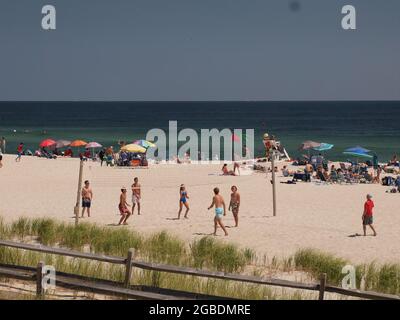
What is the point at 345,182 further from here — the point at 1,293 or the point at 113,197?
the point at 1,293

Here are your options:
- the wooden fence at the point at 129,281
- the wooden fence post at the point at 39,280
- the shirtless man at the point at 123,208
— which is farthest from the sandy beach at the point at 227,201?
the wooden fence post at the point at 39,280

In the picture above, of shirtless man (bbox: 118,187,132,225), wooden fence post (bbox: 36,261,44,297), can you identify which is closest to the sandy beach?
shirtless man (bbox: 118,187,132,225)

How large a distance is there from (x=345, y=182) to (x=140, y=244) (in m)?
15.9

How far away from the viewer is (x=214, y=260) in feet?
36.9

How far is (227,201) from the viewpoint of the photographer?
21.0m

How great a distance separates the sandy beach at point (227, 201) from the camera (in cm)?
1447

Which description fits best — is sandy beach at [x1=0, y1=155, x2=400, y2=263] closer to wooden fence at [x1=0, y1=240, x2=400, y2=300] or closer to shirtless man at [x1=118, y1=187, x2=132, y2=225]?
shirtless man at [x1=118, y1=187, x2=132, y2=225]

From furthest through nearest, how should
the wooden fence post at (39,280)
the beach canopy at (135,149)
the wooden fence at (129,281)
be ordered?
the beach canopy at (135,149) → the wooden fence post at (39,280) → the wooden fence at (129,281)

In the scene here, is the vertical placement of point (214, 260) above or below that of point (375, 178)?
below

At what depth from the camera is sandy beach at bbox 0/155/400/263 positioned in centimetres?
1447

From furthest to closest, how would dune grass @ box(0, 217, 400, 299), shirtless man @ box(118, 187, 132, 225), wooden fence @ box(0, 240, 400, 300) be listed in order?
shirtless man @ box(118, 187, 132, 225) < dune grass @ box(0, 217, 400, 299) < wooden fence @ box(0, 240, 400, 300)

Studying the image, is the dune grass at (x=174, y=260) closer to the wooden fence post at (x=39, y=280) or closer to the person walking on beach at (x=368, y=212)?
the wooden fence post at (x=39, y=280)

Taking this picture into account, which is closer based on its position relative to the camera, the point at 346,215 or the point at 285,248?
the point at 285,248
